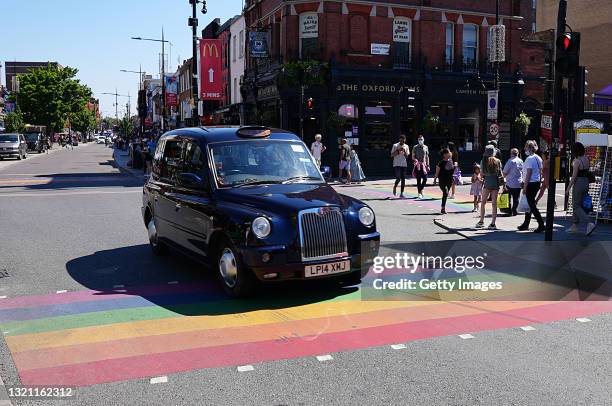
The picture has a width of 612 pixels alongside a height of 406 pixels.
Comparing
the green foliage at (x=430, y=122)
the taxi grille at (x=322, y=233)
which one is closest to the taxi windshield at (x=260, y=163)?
the taxi grille at (x=322, y=233)

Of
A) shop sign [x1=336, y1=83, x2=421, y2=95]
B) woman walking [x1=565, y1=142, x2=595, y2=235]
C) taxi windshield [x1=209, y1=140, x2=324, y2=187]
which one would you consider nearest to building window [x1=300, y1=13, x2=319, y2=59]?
shop sign [x1=336, y1=83, x2=421, y2=95]

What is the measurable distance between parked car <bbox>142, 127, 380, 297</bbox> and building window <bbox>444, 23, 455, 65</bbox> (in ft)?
82.9

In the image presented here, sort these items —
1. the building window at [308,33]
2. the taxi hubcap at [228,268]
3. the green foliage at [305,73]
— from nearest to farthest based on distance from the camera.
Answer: the taxi hubcap at [228,268] → the green foliage at [305,73] → the building window at [308,33]

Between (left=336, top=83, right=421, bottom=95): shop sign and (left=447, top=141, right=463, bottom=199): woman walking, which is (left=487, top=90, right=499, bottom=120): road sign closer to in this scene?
(left=447, top=141, right=463, bottom=199): woman walking

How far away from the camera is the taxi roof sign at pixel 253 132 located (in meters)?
8.28

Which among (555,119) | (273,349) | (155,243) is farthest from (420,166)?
(273,349)

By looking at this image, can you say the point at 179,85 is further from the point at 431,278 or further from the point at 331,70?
the point at 431,278

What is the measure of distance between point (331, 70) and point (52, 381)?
25562mm

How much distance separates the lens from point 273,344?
5633mm

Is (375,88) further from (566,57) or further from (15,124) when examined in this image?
(15,124)

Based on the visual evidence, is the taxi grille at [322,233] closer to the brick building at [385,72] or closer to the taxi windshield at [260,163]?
the taxi windshield at [260,163]

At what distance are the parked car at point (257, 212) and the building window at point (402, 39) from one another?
76.4ft

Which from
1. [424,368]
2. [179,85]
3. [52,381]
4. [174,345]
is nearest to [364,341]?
[424,368]

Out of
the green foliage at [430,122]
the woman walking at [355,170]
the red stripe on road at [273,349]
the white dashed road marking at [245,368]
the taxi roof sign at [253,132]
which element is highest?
the green foliage at [430,122]
